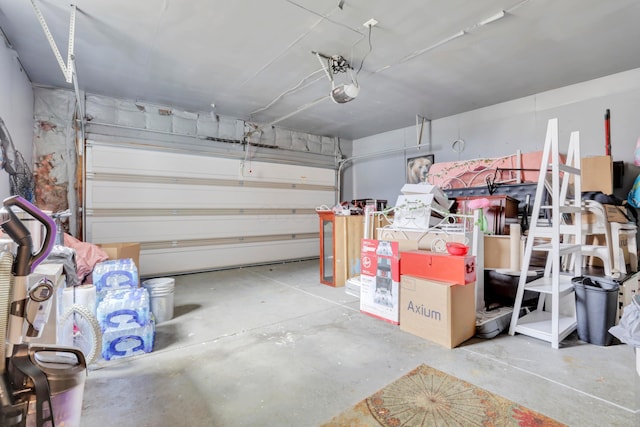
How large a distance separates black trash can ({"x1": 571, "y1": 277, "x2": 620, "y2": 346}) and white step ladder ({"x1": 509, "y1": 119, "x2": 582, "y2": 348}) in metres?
0.09

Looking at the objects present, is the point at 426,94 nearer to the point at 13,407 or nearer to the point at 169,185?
the point at 169,185

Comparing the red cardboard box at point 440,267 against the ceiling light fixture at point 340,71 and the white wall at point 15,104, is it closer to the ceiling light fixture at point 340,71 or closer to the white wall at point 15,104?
the ceiling light fixture at point 340,71

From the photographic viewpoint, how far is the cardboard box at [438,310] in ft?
7.98

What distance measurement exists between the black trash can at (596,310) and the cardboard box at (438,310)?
84 cm

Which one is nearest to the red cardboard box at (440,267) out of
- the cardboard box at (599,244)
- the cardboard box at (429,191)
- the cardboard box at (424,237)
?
the cardboard box at (424,237)


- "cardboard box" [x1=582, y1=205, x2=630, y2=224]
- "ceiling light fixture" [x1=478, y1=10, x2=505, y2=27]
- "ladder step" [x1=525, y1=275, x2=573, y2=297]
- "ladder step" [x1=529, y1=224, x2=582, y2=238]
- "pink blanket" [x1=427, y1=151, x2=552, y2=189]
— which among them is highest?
"ceiling light fixture" [x1=478, y1=10, x2=505, y2=27]

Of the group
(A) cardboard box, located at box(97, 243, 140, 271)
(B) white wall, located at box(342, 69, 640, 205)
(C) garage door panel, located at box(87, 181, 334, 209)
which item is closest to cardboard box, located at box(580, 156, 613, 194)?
(B) white wall, located at box(342, 69, 640, 205)

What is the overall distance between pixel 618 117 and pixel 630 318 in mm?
4101

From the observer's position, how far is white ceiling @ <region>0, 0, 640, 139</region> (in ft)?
8.79

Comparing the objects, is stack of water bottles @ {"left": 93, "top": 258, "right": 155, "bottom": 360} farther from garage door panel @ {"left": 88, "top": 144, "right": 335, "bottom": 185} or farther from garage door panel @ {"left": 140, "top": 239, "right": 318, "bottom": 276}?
garage door panel @ {"left": 88, "top": 144, "right": 335, "bottom": 185}

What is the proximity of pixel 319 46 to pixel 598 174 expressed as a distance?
12.1ft

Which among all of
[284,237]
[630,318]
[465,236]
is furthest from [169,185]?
[630,318]

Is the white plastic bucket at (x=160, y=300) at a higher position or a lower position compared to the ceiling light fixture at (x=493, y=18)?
lower

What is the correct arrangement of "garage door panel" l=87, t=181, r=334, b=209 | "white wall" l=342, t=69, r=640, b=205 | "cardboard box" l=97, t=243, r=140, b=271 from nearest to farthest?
"cardboard box" l=97, t=243, r=140, b=271
"white wall" l=342, t=69, r=640, b=205
"garage door panel" l=87, t=181, r=334, b=209
